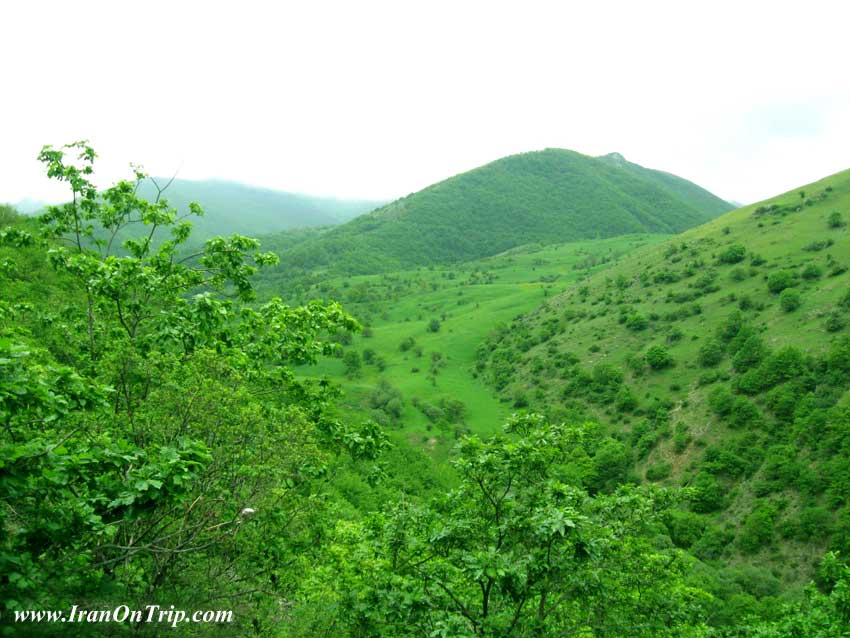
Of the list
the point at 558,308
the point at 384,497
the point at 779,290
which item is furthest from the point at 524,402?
the point at 384,497

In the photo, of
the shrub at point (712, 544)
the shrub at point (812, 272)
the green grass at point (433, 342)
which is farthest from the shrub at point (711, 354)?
the green grass at point (433, 342)

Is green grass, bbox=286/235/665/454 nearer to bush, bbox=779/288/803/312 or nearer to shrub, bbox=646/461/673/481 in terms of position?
shrub, bbox=646/461/673/481

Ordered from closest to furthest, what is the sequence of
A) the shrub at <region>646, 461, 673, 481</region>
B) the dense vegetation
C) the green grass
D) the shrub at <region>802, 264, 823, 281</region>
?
the dense vegetation < the shrub at <region>646, 461, 673, 481</region> < the shrub at <region>802, 264, 823, 281</region> < the green grass

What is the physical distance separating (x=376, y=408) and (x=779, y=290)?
260 feet

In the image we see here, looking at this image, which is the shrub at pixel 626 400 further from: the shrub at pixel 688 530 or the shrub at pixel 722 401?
the shrub at pixel 688 530

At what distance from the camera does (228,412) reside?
794 centimetres

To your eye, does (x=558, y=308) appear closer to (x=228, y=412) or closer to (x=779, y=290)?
(x=779, y=290)

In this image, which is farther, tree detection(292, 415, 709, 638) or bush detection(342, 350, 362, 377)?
bush detection(342, 350, 362, 377)

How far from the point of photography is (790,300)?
301 ft

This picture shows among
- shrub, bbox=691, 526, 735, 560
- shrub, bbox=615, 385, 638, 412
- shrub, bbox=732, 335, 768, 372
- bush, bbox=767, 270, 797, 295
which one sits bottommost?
shrub, bbox=691, 526, 735, 560

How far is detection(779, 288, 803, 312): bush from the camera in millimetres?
91688

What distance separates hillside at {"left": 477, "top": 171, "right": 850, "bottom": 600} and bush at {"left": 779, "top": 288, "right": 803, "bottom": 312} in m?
0.34

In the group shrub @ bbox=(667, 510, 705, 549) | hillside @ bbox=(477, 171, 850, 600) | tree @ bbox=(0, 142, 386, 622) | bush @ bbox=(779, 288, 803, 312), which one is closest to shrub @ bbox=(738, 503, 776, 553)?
hillside @ bbox=(477, 171, 850, 600)

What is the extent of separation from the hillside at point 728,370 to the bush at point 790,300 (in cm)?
34
